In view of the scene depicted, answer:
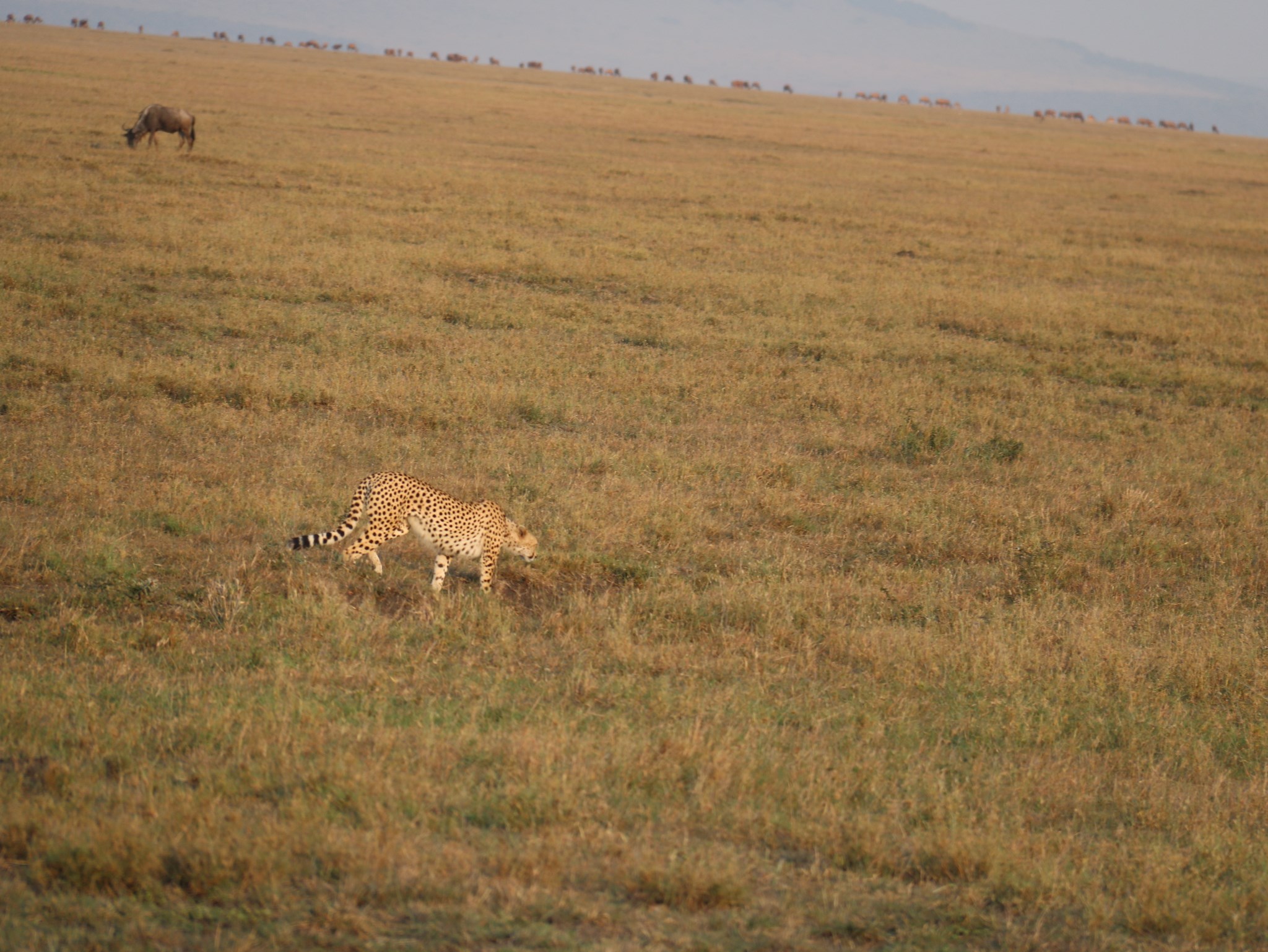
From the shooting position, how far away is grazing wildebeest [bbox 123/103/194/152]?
102 feet

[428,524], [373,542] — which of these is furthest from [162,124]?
[428,524]

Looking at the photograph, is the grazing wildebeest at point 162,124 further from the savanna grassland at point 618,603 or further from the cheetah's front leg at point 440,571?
the cheetah's front leg at point 440,571

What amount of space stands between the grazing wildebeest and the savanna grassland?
9.92m

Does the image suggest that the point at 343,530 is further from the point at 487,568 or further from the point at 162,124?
the point at 162,124

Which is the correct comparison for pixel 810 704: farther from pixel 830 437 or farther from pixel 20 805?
pixel 830 437

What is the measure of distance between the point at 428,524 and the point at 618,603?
128 cm

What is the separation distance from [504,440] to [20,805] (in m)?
6.85

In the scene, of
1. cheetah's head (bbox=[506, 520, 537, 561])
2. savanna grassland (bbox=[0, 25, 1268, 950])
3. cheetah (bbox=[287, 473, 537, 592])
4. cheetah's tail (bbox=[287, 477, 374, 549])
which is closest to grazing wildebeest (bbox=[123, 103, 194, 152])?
savanna grassland (bbox=[0, 25, 1268, 950])

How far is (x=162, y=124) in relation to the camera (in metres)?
31.1

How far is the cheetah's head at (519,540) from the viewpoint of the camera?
7664 millimetres

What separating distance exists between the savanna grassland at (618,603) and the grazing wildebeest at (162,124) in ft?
32.6

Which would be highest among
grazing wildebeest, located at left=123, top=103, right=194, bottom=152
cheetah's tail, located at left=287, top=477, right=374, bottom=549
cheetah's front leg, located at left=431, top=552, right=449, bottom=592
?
grazing wildebeest, located at left=123, top=103, right=194, bottom=152

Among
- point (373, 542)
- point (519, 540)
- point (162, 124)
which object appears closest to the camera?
point (373, 542)

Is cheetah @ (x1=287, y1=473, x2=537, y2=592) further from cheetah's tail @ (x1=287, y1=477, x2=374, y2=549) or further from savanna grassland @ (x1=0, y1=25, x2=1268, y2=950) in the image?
savanna grassland @ (x1=0, y1=25, x2=1268, y2=950)
